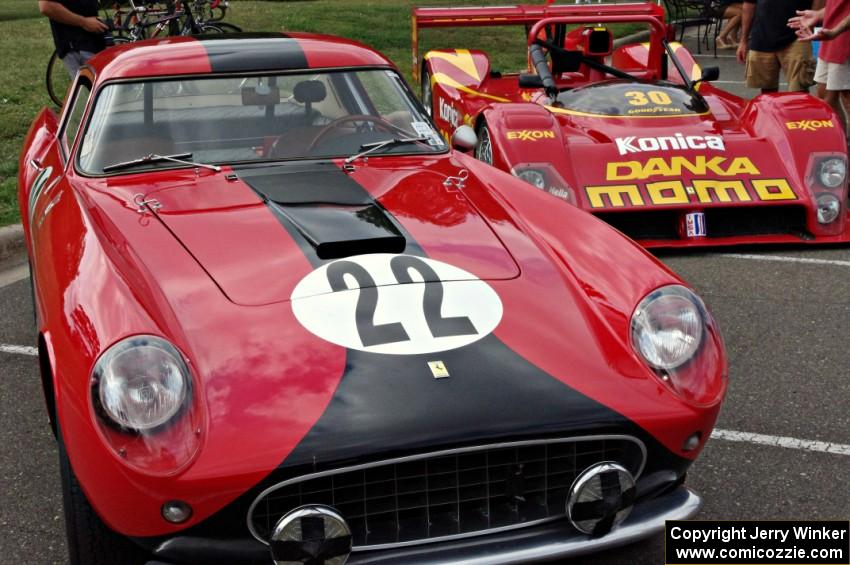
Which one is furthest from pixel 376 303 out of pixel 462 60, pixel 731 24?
pixel 731 24

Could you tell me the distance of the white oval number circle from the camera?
264cm

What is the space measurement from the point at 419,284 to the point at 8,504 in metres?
1.52

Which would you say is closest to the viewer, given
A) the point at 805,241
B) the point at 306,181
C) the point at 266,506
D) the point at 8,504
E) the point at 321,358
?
the point at 266,506

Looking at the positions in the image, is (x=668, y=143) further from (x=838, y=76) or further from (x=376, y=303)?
(x=376, y=303)

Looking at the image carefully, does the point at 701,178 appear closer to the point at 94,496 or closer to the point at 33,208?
the point at 33,208

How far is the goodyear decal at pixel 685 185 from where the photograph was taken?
579 cm

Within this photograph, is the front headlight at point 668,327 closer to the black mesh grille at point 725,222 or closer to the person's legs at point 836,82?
the black mesh grille at point 725,222

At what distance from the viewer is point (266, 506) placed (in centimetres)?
238

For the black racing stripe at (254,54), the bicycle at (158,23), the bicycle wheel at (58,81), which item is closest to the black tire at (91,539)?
the black racing stripe at (254,54)

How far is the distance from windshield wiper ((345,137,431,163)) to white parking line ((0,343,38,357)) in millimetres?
1762

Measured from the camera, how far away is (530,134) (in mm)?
6137

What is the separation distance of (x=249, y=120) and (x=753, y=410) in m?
2.13

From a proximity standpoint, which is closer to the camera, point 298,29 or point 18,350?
point 18,350

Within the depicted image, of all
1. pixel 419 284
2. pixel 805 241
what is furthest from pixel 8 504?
pixel 805 241
